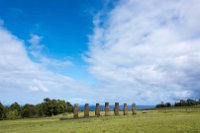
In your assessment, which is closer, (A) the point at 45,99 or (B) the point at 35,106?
(A) the point at 45,99

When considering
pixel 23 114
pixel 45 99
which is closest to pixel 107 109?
pixel 45 99

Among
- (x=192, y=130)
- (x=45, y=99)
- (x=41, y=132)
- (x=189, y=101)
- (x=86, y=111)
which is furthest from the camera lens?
(x=45, y=99)

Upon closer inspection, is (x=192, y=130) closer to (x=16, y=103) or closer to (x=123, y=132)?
(x=123, y=132)

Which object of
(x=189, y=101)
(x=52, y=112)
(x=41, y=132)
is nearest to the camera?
(x=41, y=132)

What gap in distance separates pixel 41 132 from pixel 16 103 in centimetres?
7520

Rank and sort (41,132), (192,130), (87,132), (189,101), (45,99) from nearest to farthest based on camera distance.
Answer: (192,130), (87,132), (41,132), (189,101), (45,99)

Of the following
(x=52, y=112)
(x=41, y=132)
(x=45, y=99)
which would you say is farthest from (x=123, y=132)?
(x=45, y=99)

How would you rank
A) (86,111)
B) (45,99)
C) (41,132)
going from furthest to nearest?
(45,99) < (86,111) < (41,132)

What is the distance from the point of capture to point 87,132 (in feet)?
56.7

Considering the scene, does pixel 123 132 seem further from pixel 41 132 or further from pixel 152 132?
pixel 41 132

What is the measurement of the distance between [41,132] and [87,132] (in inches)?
168

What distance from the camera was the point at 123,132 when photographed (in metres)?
16.3

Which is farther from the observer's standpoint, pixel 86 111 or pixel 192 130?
pixel 86 111

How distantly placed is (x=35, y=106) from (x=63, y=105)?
26.3 meters
